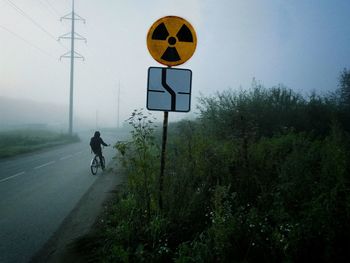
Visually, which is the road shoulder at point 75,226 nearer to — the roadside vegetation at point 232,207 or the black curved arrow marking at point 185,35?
the roadside vegetation at point 232,207

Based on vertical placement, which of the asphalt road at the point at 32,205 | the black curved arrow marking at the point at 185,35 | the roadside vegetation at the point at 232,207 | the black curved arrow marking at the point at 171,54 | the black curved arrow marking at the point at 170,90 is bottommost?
the asphalt road at the point at 32,205

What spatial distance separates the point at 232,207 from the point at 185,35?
9.65 ft

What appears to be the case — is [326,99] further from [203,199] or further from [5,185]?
[5,185]

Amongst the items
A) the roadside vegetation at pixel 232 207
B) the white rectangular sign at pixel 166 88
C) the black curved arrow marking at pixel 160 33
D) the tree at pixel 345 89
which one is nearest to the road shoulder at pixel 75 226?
the roadside vegetation at pixel 232 207

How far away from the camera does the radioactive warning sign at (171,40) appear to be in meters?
5.00

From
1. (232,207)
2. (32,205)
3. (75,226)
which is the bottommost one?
(32,205)

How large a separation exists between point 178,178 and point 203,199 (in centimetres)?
57

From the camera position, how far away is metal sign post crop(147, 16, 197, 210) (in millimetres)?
4996

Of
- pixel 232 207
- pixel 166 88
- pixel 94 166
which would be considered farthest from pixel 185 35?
pixel 94 166

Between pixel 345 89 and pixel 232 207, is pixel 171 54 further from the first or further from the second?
pixel 345 89

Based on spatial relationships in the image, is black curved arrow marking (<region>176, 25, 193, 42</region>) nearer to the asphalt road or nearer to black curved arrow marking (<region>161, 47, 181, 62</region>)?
black curved arrow marking (<region>161, 47, 181, 62</region>)

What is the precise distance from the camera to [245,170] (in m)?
6.26

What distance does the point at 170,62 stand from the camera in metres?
5.03

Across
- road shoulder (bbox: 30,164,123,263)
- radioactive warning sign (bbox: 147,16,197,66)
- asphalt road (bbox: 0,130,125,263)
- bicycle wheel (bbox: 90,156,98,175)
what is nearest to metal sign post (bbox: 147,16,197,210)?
radioactive warning sign (bbox: 147,16,197,66)
